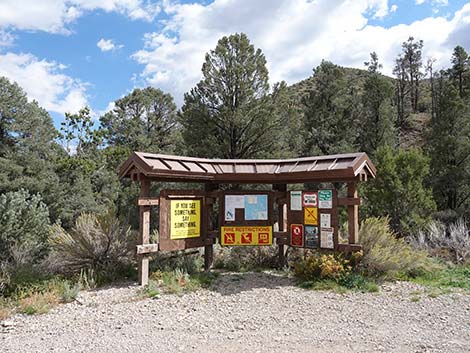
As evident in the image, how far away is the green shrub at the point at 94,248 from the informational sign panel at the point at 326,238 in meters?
4.47

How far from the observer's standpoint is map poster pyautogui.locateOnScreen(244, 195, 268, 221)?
941cm

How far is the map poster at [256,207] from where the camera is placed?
371 inches

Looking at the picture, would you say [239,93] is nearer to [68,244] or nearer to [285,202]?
[285,202]

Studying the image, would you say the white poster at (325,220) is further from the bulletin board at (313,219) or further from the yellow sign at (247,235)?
Answer: the yellow sign at (247,235)

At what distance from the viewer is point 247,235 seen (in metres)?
9.30

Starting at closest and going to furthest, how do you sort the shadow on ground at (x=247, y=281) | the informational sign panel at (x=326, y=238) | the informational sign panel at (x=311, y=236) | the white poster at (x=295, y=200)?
the shadow on ground at (x=247, y=281) < the informational sign panel at (x=326, y=238) < the informational sign panel at (x=311, y=236) < the white poster at (x=295, y=200)

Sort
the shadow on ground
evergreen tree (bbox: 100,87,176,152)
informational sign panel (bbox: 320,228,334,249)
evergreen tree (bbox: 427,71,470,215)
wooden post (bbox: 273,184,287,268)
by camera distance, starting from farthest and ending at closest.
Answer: evergreen tree (bbox: 100,87,176,152)
evergreen tree (bbox: 427,71,470,215)
wooden post (bbox: 273,184,287,268)
informational sign panel (bbox: 320,228,334,249)
the shadow on ground

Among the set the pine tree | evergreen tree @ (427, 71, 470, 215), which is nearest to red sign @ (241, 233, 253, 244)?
the pine tree

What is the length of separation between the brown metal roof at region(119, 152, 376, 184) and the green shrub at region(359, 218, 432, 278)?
4.66ft

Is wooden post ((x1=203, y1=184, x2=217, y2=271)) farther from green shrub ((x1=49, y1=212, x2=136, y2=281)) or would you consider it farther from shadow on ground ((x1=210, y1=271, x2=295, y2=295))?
green shrub ((x1=49, y1=212, x2=136, y2=281))

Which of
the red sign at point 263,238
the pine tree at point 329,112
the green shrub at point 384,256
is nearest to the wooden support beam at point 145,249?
the red sign at point 263,238

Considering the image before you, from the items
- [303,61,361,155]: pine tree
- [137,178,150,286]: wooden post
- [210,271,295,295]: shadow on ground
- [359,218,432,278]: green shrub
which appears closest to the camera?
[210,271,295,295]: shadow on ground

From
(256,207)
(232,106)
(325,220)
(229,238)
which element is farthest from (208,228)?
(232,106)

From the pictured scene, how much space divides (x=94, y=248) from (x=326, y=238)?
17.7ft
